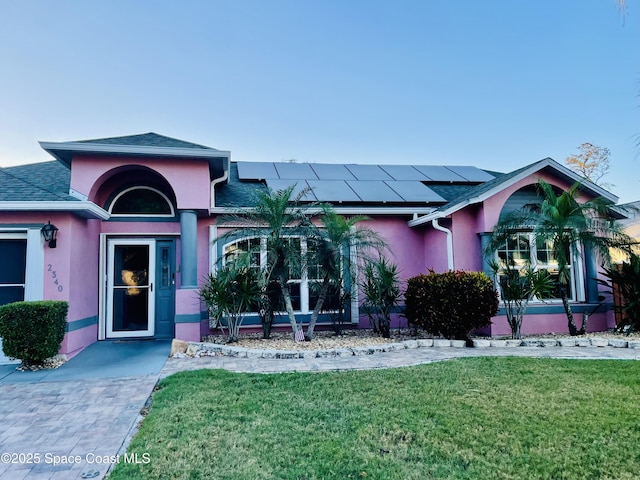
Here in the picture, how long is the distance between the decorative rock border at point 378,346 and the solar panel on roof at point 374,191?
4.22 metres

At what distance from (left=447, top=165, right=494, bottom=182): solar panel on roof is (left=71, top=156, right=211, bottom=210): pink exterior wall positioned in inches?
374

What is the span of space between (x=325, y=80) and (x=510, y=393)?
45.6 feet

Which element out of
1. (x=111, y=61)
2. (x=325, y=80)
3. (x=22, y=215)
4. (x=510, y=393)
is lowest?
(x=510, y=393)

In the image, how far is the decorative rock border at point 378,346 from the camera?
778cm

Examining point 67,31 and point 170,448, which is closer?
point 170,448

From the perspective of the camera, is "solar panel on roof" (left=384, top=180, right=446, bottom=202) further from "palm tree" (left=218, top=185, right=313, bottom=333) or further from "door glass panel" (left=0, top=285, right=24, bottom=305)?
"door glass panel" (left=0, top=285, right=24, bottom=305)

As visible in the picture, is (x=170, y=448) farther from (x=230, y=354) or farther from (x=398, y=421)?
(x=230, y=354)

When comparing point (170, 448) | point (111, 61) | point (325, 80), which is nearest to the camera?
point (170, 448)

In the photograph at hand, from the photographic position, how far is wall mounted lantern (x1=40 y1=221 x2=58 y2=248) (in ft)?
24.8

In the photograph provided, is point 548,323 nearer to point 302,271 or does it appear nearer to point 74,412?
point 302,271

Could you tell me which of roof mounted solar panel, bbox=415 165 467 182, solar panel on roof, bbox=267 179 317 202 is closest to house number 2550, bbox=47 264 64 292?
solar panel on roof, bbox=267 179 317 202

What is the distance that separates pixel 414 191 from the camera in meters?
12.1

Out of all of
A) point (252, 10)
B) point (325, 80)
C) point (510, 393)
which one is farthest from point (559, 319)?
point (252, 10)

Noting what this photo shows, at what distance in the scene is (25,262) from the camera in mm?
8328
